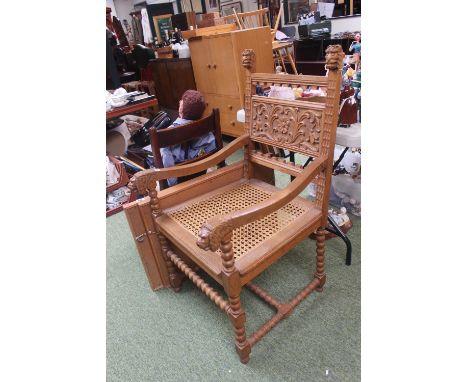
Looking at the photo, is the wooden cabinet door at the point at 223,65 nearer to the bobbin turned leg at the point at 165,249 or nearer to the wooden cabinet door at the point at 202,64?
the wooden cabinet door at the point at 202,64

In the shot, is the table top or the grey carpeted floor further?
the table top

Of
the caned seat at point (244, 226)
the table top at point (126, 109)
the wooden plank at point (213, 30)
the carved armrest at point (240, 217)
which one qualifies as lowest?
the caned seat at point (244, 226)

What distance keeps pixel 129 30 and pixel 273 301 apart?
5.61 metres

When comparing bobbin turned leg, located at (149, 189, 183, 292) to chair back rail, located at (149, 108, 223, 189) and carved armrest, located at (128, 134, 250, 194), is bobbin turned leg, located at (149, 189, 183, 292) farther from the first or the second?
chair back rail, located at (149, 108, 223, 189)

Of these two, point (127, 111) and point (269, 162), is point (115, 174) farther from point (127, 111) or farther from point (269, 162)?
point (269, 162)

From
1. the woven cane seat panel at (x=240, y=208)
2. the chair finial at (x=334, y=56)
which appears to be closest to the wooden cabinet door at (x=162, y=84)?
the woven cane seat panel at (x=240, y=208)

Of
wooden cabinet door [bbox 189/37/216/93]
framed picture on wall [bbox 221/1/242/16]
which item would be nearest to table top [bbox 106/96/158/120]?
wooden cabinet door [bbox 189/37/216/93]

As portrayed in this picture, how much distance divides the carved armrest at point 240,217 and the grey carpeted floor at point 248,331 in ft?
1.98

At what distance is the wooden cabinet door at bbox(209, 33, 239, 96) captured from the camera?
2619 millimetres

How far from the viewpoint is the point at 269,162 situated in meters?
1.39

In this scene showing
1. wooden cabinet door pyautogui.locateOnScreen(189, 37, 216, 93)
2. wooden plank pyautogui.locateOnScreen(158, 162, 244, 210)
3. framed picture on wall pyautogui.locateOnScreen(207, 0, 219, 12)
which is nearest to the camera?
wooden plank pyautogui.locateOnScreen(158, 162, 244, 210)

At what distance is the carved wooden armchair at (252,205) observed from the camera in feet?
3.26

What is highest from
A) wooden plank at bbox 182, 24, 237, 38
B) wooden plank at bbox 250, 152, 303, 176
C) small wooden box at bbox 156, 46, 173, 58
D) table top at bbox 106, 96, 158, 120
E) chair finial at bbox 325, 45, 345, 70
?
wooden plank at bbox 182, 24, 237, 38

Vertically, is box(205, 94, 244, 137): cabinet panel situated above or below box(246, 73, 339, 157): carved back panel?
below
